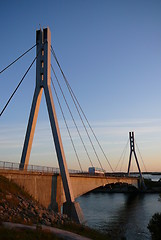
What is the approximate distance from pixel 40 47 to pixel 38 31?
262 cm

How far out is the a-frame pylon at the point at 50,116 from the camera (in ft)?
80.9

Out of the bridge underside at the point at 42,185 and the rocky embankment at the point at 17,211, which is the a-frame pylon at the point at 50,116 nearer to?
the bridge underside at the point at 42,185

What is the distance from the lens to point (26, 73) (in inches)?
1064

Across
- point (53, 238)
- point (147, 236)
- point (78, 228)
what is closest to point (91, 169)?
point (147, 236)

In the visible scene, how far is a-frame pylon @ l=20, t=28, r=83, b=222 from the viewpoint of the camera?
2467 cm

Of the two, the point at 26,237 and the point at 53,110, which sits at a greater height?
the point at 53,110

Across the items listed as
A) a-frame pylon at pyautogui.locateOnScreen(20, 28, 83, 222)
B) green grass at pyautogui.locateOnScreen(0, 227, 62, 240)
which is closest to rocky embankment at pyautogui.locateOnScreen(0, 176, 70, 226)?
green grass at pyautogui.locateOnScreen(0, 227, 62, 240)

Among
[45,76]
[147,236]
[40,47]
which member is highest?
[40,47]

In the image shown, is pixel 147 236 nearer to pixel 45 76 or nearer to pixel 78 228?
pixel 78 228

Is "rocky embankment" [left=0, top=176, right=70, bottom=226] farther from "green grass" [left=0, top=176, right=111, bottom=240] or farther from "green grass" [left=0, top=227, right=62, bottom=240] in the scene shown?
"green grass" [left=0, top=227, right=62, bottom=240]

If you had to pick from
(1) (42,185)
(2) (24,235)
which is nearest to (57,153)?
(1) (42,185)

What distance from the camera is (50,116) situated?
84.4 feet

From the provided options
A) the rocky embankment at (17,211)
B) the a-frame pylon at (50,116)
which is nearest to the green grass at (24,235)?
the rocky embankment at (17,211)

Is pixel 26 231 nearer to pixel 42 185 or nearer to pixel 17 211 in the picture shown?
pixel 17 211
